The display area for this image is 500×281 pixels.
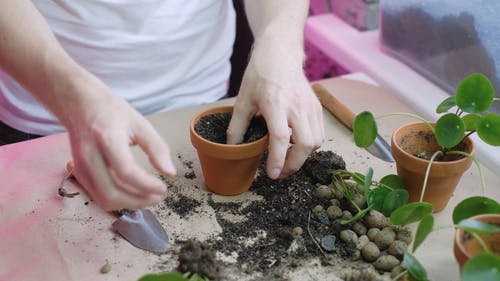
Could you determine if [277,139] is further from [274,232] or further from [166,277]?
[166,277]

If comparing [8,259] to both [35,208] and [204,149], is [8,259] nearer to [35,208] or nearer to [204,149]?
[35,208]

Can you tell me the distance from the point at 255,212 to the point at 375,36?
2.49ft

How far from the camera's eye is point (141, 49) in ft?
3.62

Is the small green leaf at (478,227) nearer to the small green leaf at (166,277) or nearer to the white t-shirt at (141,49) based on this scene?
the small green leaf at (166,277)

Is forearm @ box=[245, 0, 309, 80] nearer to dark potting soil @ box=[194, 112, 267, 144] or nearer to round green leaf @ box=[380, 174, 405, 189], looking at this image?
dark potting soil @ box=[194, 112, 267, 144]

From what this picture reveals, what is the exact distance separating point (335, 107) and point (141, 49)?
0.40m

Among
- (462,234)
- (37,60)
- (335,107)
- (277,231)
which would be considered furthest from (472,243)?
(37,60)

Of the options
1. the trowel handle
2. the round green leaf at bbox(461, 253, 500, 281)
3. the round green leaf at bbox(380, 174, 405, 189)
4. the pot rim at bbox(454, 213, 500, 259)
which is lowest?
the trowel handle

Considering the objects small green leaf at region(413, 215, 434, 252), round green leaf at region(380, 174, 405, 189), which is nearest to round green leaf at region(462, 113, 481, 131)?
round green leaf at region(380, 174, 405, 189)

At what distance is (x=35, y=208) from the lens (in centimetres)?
91

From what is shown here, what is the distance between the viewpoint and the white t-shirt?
105cm

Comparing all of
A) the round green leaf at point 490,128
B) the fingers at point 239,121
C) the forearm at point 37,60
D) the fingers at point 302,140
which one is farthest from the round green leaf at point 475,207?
the forearm at point 37,60

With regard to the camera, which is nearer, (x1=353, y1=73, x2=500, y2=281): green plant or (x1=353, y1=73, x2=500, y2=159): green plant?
(x1=353, y1=73, x2=500, y2=281): green plant

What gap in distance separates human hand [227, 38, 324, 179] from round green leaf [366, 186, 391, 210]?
4.5 inches
